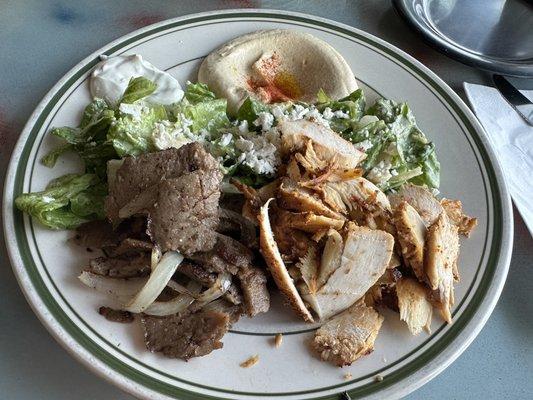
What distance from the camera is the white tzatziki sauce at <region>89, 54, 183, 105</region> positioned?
2326mm

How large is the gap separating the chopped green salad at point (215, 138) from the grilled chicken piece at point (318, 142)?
0.05 m

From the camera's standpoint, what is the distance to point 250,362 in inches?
69.9

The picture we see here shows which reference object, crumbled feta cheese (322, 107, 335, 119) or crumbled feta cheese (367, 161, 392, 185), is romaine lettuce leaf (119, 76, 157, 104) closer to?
crumbled feta cheese (322, 107, 335, 119)

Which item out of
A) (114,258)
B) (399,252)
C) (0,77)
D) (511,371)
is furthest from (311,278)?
(0,77)

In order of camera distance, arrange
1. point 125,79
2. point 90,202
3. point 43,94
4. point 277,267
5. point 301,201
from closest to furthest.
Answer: point 277,267, point 301,201, point 90,202, point 125,79, point 43,94

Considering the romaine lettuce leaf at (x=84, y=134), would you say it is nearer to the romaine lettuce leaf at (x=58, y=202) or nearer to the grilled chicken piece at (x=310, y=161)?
the romaine lettuce leaf at (x=58, y=202)

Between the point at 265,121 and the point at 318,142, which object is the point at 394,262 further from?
the point at 265,121

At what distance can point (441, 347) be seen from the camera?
1.84 m

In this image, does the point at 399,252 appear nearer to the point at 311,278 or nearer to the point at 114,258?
the point at 311,278

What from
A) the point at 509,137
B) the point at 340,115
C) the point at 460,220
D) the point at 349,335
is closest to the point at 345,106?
the point at 340,115

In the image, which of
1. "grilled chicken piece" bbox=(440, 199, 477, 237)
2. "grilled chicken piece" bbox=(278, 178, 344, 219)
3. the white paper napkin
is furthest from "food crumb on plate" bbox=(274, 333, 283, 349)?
the white paper napkin

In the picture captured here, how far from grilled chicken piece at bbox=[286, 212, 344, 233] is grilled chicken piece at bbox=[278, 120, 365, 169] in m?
0.27

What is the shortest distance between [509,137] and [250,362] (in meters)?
1.63

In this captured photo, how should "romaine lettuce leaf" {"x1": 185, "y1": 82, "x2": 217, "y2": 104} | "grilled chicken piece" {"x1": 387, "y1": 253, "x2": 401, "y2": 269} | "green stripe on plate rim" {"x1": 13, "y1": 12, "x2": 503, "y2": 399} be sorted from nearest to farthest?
"green stripe on plate rim" {"x1": 13, "y1": 12, "x2": 503, "y2": 399}
"grilled chicken piece" {"x1": 387, "y1": 253, "x2": 401, "y2": 269}
"romaine lettuce leaf" {"x1": 185, "y1": 82, "x2": 217, "y2": 104}
